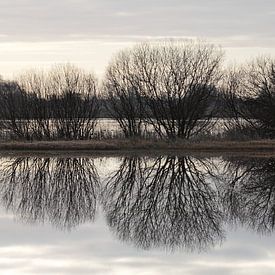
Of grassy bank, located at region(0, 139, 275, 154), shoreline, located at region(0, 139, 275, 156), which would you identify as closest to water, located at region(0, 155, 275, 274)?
shoreline, located at region(0, 139, 275, 156)

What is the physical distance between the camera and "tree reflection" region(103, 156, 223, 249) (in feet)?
41.5

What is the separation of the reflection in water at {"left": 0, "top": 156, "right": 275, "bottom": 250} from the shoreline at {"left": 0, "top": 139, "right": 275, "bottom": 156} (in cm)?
694

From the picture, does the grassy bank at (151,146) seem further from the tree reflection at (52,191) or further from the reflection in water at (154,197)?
the reflection in water at (154,197)

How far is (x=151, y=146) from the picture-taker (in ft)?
120

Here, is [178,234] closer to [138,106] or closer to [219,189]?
[219,189]

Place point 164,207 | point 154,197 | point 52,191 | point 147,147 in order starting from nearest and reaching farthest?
point 164,207
point 154,197
point 52,191
point 147,147

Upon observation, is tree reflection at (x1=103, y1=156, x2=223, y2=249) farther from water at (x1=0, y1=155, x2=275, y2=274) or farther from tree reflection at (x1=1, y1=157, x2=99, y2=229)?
tree reflection at (x1=1, y1=157, x2=99, y2=229)

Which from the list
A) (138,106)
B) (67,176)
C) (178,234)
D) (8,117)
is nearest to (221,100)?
(138,106)

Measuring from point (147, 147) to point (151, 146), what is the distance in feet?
0.86

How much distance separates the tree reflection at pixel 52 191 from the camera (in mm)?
15398

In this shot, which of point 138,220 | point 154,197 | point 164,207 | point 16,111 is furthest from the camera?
point 16,111

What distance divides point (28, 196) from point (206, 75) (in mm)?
27151

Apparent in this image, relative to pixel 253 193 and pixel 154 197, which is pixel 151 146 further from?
pixel 154 197

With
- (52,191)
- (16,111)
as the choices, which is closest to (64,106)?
(16,111)
